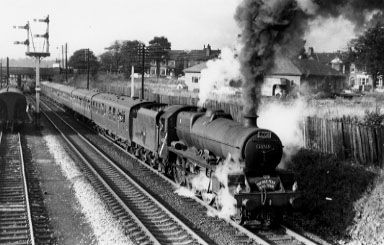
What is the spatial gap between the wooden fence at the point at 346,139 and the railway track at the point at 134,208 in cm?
611

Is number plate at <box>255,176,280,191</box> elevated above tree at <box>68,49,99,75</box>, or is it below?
below

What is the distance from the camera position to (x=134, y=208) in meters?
13.7

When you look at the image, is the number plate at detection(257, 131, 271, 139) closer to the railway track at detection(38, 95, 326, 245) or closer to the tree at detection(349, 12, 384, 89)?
the railway track at detection(38, 95, 326, 245)

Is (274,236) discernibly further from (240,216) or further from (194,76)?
(194,76)

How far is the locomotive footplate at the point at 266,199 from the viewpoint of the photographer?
11.3 metres

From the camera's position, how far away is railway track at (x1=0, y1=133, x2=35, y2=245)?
11156 mm

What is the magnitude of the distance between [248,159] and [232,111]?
35.6 ft

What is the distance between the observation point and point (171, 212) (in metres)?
12.9

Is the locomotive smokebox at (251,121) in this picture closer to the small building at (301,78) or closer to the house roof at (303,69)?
the small building at (301,78)

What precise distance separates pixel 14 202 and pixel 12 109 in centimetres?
2078

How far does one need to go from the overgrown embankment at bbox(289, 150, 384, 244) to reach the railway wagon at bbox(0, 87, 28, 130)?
24.2 meters

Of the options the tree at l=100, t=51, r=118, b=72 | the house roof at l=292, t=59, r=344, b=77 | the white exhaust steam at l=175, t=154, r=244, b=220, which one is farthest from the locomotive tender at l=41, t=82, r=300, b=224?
the tree at l=100, t=51, r=118, b=72

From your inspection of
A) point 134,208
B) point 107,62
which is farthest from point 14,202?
point 107,62

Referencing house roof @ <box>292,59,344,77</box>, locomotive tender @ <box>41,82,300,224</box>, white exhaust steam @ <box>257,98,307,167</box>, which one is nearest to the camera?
locomotive tender @ <box>41,82,300,224</box>
